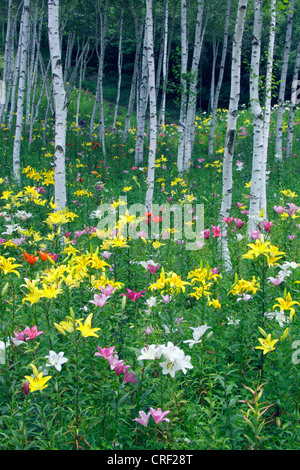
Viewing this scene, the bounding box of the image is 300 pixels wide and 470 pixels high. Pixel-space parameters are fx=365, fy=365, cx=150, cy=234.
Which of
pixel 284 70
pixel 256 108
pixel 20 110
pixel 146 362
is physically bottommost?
pixel 146 362

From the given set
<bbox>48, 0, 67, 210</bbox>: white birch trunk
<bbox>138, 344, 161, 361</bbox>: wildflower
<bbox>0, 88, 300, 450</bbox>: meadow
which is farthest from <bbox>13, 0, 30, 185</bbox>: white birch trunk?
<bbox>138, 344, 161, 361</bbox>: wildflower

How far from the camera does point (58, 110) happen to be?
19.5 ft

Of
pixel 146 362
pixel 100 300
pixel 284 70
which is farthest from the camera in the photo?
pixel 284 70

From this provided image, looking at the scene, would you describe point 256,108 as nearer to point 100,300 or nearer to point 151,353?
point 100,300

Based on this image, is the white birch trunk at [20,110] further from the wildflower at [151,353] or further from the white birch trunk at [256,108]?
the wildflower at [151,353]

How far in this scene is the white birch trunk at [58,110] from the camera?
19.1 ft

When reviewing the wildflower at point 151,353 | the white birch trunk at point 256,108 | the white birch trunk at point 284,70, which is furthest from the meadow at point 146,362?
the white birch trunk at point 284,70

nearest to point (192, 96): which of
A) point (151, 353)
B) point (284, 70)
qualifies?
point (284, 70)

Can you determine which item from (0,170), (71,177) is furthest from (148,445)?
(0,170)

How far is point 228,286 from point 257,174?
3.46 meters

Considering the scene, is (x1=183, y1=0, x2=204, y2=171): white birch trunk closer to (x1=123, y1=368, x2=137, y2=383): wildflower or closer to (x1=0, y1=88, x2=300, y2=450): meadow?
(x1=0, y1=88, x2=300, y2=450): meadow

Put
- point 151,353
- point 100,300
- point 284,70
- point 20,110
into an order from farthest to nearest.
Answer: point 284,70 < point 20,110 < point 100,300 < point 151,353

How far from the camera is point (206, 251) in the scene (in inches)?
226
